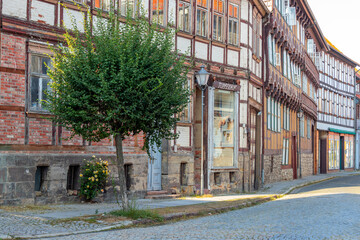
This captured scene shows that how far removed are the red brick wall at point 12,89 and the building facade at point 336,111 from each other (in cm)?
3402

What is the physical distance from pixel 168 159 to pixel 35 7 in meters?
6.65

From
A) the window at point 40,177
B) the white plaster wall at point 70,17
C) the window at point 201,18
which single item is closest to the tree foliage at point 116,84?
the window at point 40,177

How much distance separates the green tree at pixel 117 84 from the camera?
1055 cm

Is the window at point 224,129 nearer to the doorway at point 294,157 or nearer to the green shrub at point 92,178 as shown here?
the green shrub at point 92,178

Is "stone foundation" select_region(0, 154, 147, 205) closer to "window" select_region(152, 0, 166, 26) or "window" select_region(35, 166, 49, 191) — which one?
"window" select_region(35, 166, 49, 191)

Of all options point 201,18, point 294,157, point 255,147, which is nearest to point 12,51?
point 201,18

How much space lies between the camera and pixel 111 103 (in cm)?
1061

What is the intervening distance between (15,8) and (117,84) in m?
3.98

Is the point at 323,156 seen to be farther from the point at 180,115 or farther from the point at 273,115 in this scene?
the point at 180,115

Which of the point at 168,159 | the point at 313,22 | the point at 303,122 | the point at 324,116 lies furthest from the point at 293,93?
the point at 168,159

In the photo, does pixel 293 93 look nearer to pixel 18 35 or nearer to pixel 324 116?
pixel 324 116

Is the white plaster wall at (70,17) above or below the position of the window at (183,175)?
above

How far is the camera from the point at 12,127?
12.5 meters

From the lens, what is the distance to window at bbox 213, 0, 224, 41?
63.6ft
